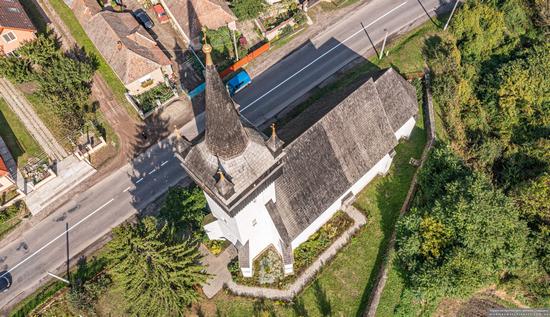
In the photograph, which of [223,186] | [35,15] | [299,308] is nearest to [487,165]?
[299,308]

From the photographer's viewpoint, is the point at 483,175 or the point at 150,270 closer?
the point at 150,270

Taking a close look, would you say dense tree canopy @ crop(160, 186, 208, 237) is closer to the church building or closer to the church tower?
the church building

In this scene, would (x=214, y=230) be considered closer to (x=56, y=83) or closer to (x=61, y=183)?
(x=61, y=183)

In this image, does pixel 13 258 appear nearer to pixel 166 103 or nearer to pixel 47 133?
pixel 47 133

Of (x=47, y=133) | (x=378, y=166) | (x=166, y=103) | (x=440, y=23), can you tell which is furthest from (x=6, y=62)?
(x=440, y=23)

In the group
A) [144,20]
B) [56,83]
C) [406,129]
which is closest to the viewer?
[406,129]

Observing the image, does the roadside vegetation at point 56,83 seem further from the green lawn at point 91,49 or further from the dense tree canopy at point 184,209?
the dense tree canopy at point 184,209

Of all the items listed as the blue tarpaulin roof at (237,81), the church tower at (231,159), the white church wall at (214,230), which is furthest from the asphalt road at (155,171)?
the church tower at (231,159)

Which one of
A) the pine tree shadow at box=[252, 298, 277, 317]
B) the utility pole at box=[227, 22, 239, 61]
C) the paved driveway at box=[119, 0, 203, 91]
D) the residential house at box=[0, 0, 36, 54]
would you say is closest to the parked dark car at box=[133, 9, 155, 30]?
the paved driveway at box=[119, 0, 203, 91]
